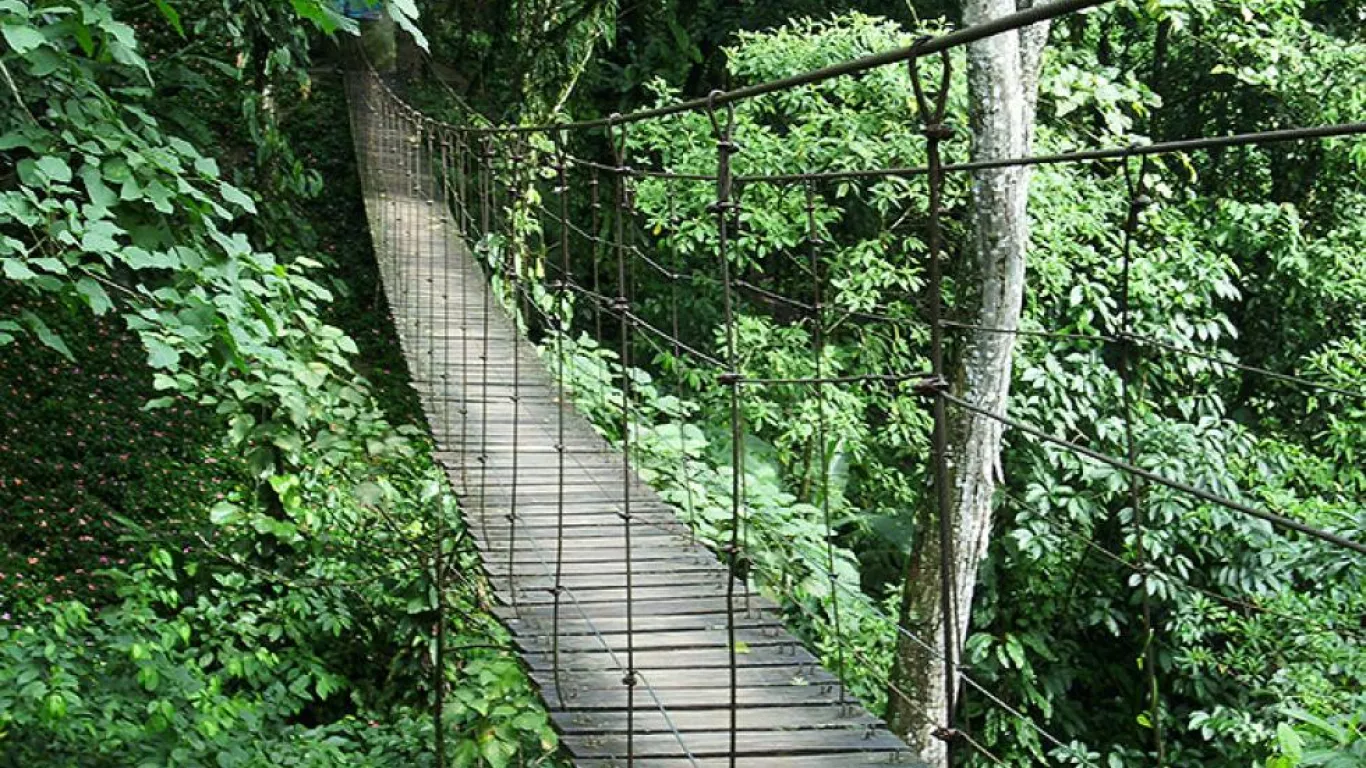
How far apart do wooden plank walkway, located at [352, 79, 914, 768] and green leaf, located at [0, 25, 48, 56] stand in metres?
0.98

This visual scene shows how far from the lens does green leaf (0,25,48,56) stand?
154 centimetres

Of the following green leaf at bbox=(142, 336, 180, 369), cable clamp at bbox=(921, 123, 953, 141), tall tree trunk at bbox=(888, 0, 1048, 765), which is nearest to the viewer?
cable clamp at bbox=(921, 123, 953, 141)

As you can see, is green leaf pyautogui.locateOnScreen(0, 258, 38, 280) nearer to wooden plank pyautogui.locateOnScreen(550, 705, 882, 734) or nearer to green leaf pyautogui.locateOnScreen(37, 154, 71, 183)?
green leaf pyautogui.locateOnScreen(37, 154, 71, 183)

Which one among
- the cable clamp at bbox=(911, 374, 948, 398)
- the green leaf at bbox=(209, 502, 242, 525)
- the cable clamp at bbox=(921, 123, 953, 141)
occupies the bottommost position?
the green leaf at bbox=(209, 502, 242, 525)

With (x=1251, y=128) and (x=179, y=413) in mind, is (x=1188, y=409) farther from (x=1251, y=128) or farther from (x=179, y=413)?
(x=179, y=413)

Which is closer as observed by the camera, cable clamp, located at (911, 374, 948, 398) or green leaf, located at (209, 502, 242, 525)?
cable clamp, located at (911, 374, 948, 398)

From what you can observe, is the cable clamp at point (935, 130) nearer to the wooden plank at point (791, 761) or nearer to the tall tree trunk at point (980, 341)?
the wooden plank at point (791, 761)

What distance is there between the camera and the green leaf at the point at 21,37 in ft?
5.04

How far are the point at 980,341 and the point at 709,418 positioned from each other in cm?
187

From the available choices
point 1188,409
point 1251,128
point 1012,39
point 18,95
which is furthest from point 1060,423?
point 18,95

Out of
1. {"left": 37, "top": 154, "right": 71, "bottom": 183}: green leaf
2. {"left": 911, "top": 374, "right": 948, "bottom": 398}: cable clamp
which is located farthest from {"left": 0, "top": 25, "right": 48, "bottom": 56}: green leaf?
{"left": 911, "top": 374, "right": 948, "bottom": 398}: cable clamp

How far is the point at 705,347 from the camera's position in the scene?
→ 18.2 feet

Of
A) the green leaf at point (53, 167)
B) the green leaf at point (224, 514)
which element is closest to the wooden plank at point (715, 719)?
the green leaf at point (53, 167)

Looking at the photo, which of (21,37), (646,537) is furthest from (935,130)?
(646,537)
